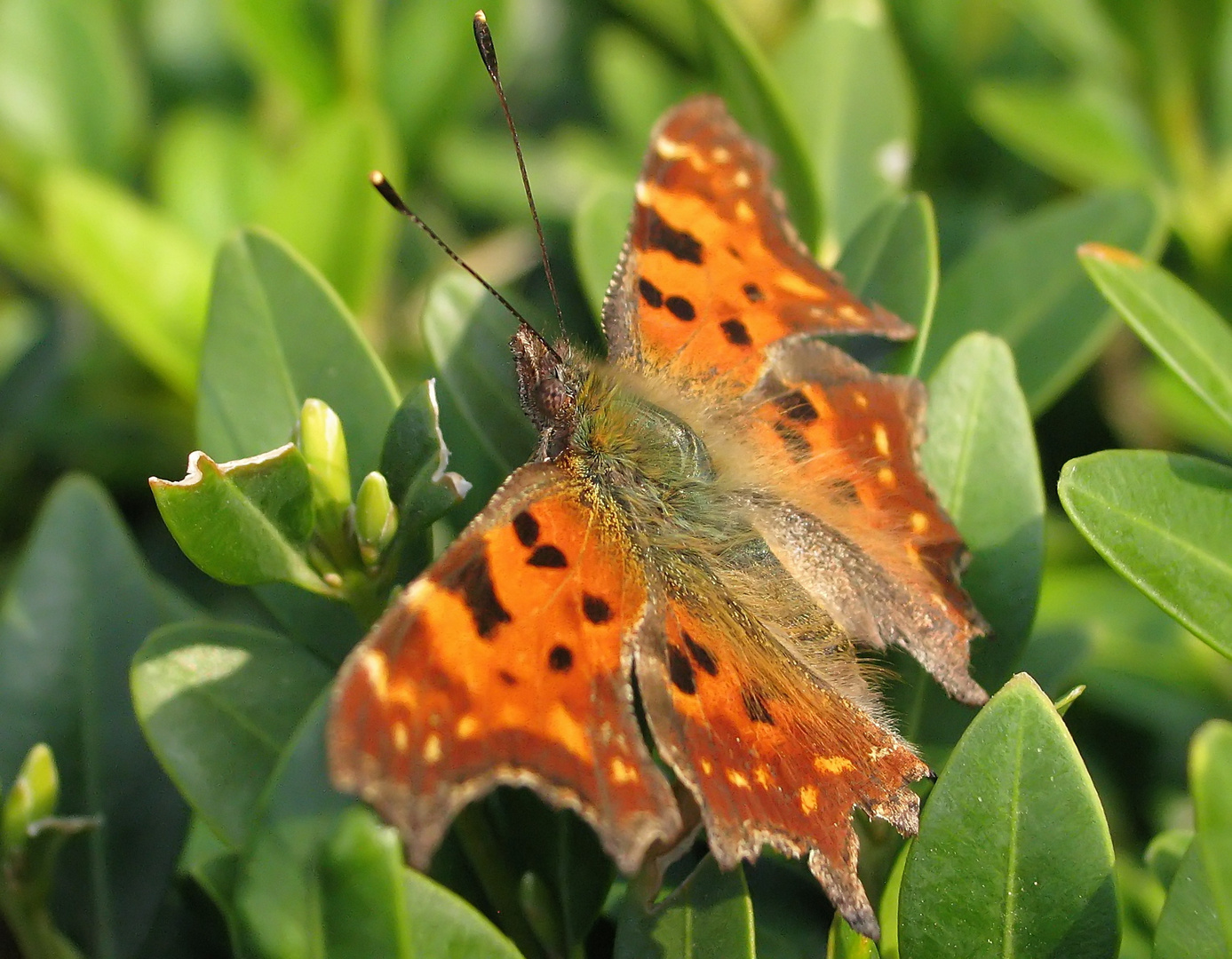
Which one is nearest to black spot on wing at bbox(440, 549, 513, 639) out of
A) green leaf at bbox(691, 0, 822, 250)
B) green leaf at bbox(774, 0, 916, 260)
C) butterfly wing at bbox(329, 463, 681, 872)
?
butterfly wing at bbox(329, 463, 681, 872)

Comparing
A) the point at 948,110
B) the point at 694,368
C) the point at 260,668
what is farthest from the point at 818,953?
the point at 948,110

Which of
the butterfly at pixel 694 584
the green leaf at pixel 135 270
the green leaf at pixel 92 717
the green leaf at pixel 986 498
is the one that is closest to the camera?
the butterfly at pixel 694 584

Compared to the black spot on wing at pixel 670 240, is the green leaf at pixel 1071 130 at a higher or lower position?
higher

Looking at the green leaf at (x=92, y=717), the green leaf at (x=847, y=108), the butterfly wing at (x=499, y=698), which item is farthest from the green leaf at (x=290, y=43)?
the butterfly wing at (x=499, y=698)

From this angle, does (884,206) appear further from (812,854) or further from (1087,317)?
(812,854)

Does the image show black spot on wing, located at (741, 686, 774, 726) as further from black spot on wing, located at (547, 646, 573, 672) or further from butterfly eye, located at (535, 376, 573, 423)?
butterfly eye, located at (535, 376, 573, 423)

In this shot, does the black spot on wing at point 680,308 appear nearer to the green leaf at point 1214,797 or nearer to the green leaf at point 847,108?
the green leaf at point 847,108
